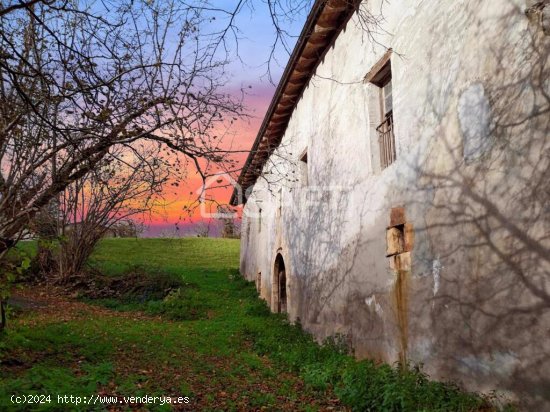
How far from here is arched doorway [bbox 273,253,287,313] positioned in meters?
12.3

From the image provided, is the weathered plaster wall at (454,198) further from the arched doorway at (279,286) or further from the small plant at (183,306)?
the small plant at (183,306)

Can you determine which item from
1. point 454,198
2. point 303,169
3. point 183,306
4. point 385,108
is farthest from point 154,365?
point 303,169

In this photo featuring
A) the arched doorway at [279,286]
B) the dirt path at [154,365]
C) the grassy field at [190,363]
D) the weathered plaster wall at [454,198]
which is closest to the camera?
the weathered plaster wall at [454,198]

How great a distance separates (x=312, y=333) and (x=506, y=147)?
19.8ft

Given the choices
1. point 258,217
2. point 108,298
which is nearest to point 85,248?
point 108,298

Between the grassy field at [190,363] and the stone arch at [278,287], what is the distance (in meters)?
0.40

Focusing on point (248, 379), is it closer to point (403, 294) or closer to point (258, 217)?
point (403, 294)

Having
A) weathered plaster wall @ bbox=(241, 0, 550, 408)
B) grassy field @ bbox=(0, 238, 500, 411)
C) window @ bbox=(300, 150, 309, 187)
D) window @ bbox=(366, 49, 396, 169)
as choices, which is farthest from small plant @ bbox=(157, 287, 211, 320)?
window @ bbox=(366, 49, 396, 169)

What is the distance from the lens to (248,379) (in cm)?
602

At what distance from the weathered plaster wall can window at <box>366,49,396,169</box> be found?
110mm

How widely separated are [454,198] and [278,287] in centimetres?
881

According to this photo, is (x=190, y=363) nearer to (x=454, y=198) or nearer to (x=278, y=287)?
(x=454, y=198)

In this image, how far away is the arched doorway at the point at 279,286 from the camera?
40.3 ft

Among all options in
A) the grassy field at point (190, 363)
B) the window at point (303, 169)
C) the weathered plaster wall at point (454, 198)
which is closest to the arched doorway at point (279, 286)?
the grassy field at point (190, 363)
